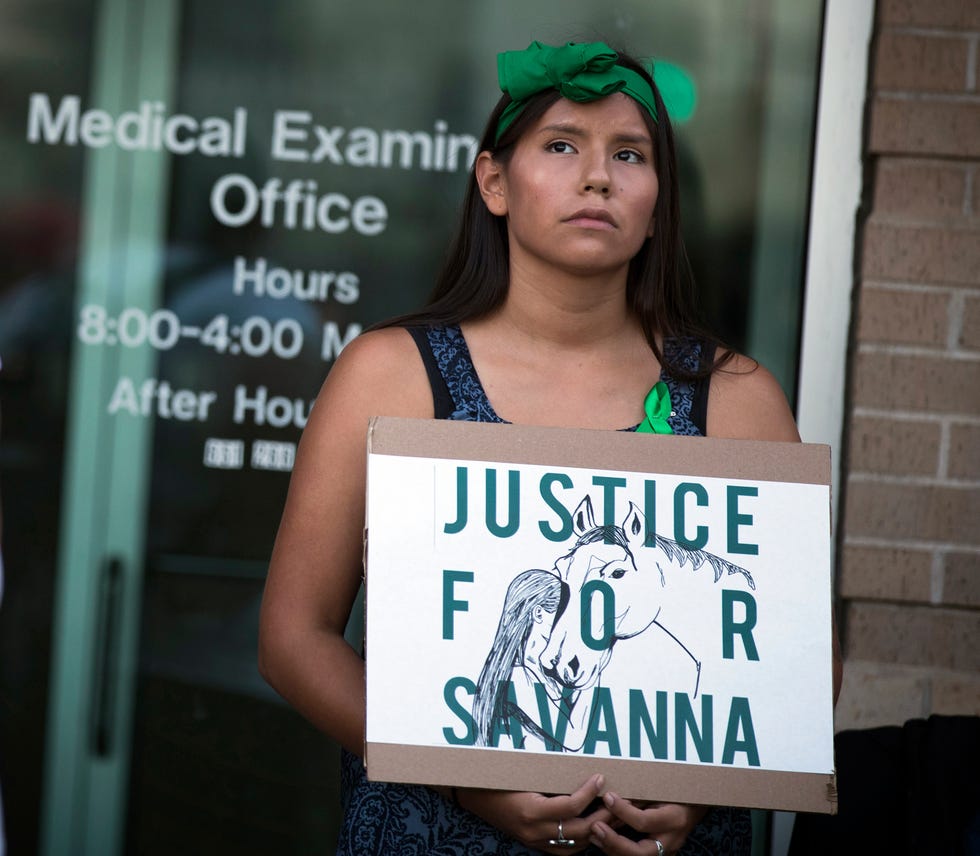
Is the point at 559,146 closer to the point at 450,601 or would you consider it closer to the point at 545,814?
the point at 450,601

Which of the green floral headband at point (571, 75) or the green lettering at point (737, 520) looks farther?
the green floral headband at point (571, 75)

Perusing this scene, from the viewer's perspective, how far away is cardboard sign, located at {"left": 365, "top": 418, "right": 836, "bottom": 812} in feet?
5.49

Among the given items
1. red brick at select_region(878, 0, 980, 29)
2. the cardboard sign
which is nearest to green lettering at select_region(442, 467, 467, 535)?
the cardboard sign

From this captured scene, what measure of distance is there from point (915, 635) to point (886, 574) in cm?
15

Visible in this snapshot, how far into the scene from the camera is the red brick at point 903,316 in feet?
9.59

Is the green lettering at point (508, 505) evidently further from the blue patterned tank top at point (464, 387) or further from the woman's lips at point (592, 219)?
the woman's lips at point (592, 219)

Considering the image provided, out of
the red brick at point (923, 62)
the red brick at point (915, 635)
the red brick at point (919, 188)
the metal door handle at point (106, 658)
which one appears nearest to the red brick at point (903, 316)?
the red brick at point (919, 188)

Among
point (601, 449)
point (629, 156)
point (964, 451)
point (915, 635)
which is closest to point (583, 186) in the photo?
point (629, 156)

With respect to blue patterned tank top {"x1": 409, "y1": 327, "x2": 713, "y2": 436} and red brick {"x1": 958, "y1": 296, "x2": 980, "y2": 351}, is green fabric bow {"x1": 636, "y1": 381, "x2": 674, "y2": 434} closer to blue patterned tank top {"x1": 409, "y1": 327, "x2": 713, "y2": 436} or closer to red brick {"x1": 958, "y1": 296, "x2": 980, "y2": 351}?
blue patterned tank top {"x1": 409, "y1": 327, "x2": 713, "y2": 436}

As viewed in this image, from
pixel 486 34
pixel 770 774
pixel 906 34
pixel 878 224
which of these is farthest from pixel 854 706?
pixel 486 34

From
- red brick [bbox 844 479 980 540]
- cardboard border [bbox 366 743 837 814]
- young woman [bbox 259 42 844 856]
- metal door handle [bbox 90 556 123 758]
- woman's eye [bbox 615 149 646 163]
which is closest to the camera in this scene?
cardboard border [bbox 366 743 837 814]

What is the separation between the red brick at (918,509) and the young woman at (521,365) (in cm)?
96

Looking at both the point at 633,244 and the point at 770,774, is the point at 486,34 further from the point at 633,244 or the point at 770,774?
the point at 770,774

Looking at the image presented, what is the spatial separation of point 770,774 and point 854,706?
129cm
